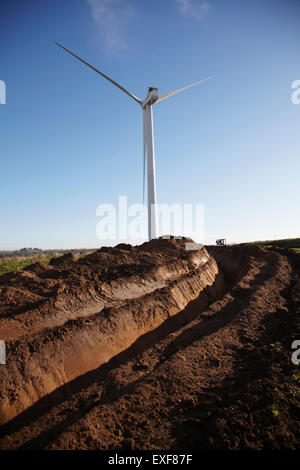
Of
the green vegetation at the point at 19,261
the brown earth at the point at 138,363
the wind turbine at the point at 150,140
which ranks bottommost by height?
the green vegetation at the point at 19,261

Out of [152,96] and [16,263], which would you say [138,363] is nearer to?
[16,263]

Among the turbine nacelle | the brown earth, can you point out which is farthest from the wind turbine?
the brown earth

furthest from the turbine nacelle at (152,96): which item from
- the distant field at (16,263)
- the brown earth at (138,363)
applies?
the brown earth at (138,363)

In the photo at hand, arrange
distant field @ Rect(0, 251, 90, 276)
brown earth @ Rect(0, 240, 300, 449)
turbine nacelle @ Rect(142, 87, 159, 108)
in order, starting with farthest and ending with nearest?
turbine nacelle @ Rect(142, 87, 159, 108) → distant field @ Rect(0, 251, 90, 276) → brown earth @ Rect(0, 240, 300, 449)

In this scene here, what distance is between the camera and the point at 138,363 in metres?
6.60

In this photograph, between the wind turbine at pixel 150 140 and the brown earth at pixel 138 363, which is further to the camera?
the wind turbine at pixel 150 140

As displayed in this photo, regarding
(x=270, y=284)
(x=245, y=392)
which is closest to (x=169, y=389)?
(x=245, y=392)

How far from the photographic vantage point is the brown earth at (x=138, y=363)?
417cm

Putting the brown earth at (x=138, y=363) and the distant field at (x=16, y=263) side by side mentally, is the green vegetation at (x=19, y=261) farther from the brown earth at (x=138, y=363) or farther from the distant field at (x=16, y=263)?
the brown earth at (x=138, y=363)

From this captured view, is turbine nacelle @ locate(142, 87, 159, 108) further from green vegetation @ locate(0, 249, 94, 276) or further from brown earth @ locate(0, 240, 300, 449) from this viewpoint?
brown earth @ locate(0, 240, 300, 449)

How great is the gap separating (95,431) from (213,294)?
385 inches

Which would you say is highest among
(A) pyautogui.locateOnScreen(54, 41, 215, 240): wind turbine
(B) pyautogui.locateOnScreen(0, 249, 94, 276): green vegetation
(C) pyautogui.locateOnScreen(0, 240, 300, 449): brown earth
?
(A) pyautogui.locateOnScreen(54, 41, 215, 240): wind turbine

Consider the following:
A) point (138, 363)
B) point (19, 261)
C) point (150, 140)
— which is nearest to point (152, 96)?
point (150, 140)

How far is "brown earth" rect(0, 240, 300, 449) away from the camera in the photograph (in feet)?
13.7
